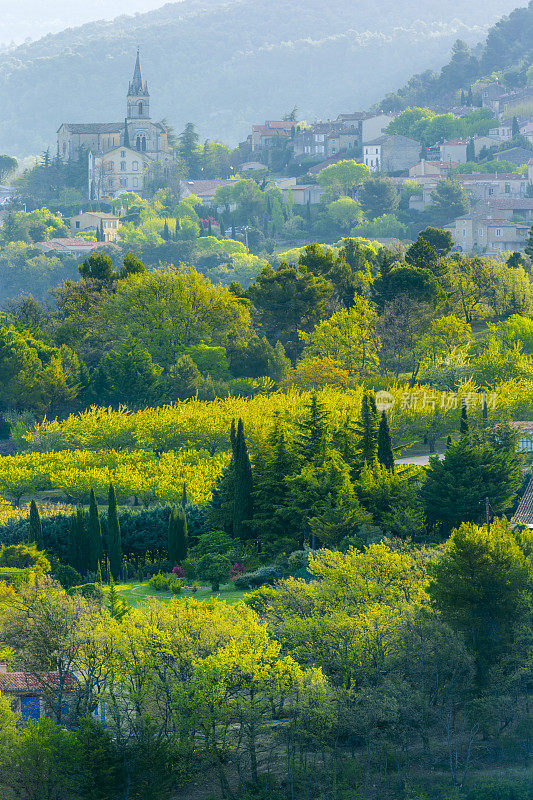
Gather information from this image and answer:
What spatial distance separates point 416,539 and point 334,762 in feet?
55.6

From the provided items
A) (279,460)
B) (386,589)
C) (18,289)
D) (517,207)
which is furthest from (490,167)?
(386,589)

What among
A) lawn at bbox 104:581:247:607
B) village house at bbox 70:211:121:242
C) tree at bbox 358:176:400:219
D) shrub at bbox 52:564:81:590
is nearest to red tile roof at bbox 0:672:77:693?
lawn at bbox 104:581:247:607

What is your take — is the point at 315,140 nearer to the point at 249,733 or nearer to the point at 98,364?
the point at 98,364

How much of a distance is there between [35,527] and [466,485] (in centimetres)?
1634

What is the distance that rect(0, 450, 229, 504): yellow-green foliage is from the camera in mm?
61688

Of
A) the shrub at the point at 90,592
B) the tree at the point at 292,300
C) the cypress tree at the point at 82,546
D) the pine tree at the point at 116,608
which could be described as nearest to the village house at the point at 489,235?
the tree at the point at 292,300

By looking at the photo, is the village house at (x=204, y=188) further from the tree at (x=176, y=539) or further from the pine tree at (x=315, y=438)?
the tree at (x=176, y=539)

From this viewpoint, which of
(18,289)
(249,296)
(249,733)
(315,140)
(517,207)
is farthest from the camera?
(315,140)

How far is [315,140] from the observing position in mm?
198875

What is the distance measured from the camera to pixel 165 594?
49.8m

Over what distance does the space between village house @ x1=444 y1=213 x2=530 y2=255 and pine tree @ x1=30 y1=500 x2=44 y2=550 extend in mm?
89728

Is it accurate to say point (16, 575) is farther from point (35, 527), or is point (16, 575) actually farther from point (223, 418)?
point (223, 418)

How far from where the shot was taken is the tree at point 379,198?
525 ft

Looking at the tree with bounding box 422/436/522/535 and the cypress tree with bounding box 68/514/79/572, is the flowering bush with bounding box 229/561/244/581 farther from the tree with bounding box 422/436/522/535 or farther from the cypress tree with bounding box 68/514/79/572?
the tree with bounding box 422/436/522/535
